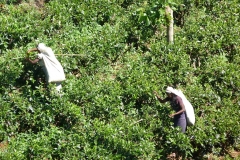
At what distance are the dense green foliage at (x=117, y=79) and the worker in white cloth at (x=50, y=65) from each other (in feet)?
0.96

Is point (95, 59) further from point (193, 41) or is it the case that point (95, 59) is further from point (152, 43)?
point (193, 41)

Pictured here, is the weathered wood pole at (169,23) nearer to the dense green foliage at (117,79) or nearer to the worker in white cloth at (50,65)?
the dense green foliage at (117,79)

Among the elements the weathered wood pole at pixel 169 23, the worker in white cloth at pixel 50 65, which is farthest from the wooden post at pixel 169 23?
the worker in white cloth at pixel 50 65

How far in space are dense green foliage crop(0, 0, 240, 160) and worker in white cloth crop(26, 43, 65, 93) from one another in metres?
0.29

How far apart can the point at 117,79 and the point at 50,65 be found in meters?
1.50

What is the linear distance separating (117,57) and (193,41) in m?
1.77

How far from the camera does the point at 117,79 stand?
9.86 m

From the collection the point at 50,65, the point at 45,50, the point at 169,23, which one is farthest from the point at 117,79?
the point at 169,23

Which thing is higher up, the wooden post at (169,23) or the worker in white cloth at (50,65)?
the wooden post at (169,23)

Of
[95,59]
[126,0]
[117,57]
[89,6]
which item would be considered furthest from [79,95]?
[126,0]

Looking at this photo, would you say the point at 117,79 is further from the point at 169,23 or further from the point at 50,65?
the point at 169,23

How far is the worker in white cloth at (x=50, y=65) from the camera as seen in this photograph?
9.10 metres

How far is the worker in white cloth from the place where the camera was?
910cm

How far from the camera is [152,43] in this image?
10.8m
